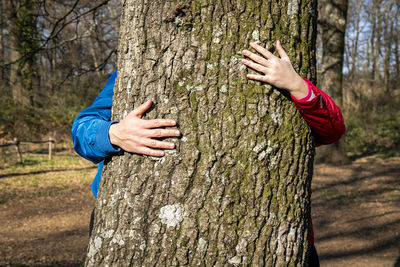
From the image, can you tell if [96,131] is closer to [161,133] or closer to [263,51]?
[161,133]

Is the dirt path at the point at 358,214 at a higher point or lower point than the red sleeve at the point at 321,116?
lower

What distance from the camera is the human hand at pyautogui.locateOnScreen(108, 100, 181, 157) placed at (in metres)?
1.44

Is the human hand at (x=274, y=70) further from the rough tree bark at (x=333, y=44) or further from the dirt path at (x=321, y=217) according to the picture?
the rough tree bark at (x=333, y=44)

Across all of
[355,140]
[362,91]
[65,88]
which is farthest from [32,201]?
[362,91]

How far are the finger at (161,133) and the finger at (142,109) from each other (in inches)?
3.7

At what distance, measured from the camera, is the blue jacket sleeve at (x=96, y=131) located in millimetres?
1583

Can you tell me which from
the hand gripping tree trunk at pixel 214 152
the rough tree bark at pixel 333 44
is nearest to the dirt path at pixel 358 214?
the rough tree bark at pixel 333 44

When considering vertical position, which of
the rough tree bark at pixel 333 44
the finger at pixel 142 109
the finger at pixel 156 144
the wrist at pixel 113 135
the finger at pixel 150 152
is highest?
the rough tree bark at pixel 333 44

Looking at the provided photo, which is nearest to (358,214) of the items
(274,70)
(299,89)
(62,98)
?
(299,89)

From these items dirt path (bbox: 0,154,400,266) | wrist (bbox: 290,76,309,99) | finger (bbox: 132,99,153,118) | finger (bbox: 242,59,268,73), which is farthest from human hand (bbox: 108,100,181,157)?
dirt path (bbox: 0,154,400,266)

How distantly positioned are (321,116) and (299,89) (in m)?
0.20

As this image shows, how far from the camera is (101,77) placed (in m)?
15.4

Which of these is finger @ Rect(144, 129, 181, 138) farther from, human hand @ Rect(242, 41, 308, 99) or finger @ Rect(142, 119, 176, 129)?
human hand @ Rect(242, 41, 308, 99)

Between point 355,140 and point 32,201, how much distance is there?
34.7 feet
